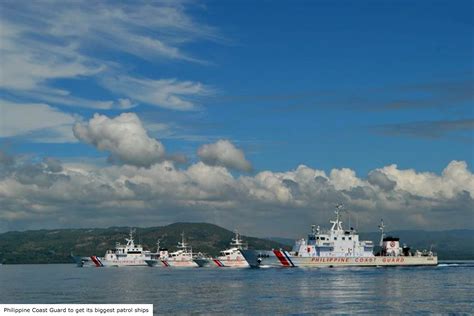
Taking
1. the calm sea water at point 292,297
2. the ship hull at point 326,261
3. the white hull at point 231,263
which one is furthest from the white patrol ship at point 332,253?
the calm sea water at point 292,297

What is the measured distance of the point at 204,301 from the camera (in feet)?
244

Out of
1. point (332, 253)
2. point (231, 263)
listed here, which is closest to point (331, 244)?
point (332, 253)

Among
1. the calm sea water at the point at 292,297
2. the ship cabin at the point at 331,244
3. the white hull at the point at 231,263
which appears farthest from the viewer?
the white hull at the point at 231,263

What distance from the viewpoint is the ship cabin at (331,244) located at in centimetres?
15312

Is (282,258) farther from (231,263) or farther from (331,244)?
(231,263)

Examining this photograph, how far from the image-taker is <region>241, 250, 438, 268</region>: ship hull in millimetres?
154375

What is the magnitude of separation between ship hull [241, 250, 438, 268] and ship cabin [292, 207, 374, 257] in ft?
3.79

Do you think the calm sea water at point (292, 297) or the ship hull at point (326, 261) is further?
the ship hull at point (326, 261)

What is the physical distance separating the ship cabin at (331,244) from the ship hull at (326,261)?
1.16 m

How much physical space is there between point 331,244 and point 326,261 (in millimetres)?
4137

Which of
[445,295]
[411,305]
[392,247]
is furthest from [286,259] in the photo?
[411,305]

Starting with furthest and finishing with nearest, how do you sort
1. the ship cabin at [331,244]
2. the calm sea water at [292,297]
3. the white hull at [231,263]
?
the white hull at [231,263] < the ship cabin at [331,244] < the calm sea water at [292,297]

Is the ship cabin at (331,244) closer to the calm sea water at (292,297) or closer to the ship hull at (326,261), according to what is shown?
the ship hull at (326,261)

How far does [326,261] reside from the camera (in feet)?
506
